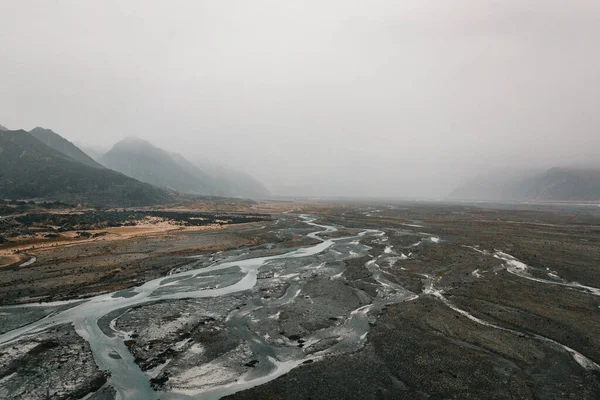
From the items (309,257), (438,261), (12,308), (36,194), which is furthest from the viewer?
(36,194)

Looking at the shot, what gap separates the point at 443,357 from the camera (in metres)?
22.9

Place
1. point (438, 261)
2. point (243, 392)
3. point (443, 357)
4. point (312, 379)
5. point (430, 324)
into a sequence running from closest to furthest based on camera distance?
point (243, 392), point (312, 379), point (443, 357), point (430, 324), point (438, 261)

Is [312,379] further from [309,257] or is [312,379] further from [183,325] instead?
[309,257]

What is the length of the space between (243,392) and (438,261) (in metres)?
46.9

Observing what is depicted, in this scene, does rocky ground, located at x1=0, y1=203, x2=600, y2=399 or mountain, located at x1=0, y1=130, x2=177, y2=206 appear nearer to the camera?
rocky ground, located at x1=0, y1=203, x2=600, y2=399

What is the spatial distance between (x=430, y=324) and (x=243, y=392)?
772 inches

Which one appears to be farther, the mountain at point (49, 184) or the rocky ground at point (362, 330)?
the mountain at point (49, 184)

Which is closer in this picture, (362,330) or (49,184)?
(362,330)

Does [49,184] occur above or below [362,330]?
above

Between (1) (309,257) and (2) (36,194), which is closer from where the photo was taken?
(1) (309,257)

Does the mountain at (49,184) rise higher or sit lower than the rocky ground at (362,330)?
higher

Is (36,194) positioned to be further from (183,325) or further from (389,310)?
(389,310)

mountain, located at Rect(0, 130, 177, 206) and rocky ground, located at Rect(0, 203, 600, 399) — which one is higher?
mountain, located at Rect(0, 130, 177, 206)

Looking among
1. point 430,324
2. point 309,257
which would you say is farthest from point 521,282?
point 309,257
